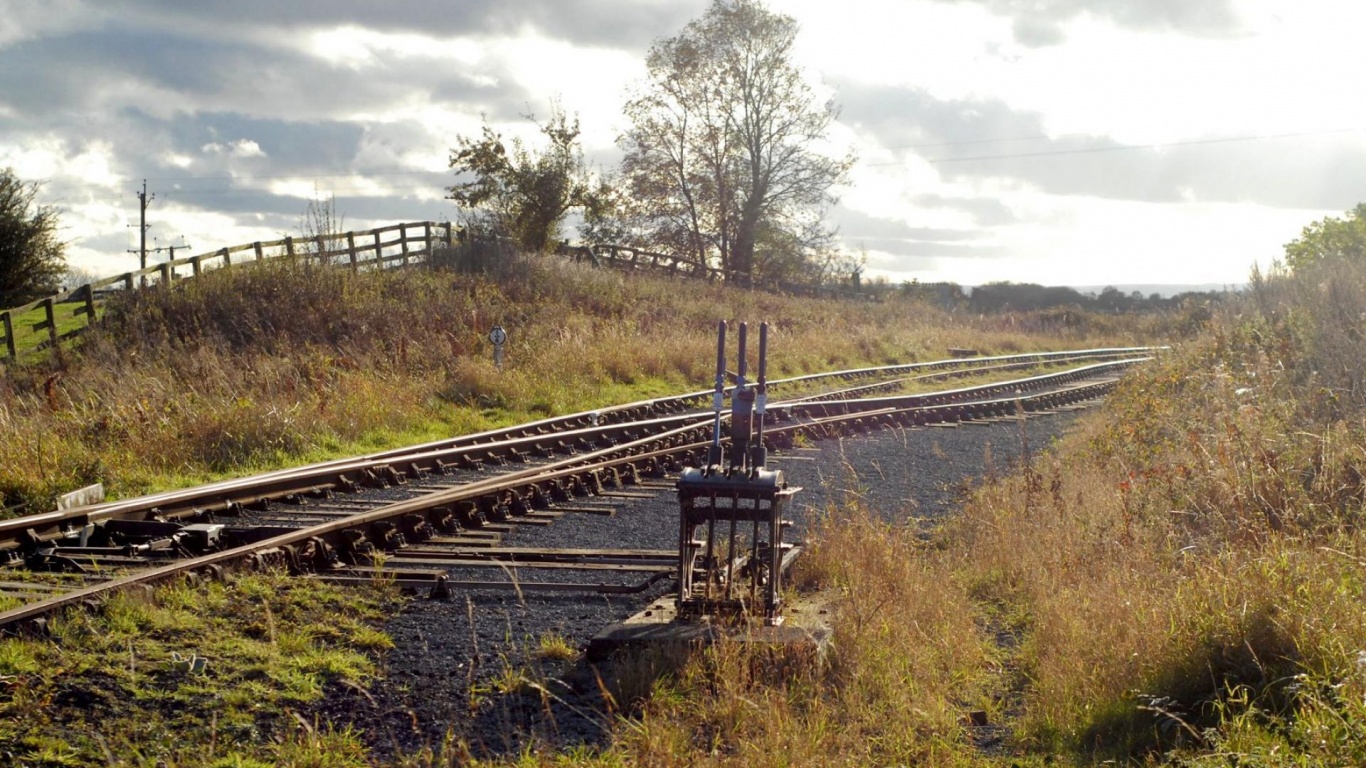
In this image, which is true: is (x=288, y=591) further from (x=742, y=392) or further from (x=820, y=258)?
(x=820, y=258)

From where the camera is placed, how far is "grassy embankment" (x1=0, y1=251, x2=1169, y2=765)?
16.9 ft

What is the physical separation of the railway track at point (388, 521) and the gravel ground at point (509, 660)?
25cm

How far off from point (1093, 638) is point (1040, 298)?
71905 millimetres

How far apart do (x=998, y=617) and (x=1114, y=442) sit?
6642mm

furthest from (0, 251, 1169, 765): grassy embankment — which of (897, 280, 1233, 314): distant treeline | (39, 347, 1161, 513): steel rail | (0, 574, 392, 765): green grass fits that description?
(897, 280, 1233, 314): distant treeline

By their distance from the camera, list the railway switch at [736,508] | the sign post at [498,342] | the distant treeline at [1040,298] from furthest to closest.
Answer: the distant treeline at [1040,298]
the sign post at [498,342]
the railway switch at [736,508]

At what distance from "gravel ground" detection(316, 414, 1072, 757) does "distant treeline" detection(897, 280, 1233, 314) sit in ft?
159

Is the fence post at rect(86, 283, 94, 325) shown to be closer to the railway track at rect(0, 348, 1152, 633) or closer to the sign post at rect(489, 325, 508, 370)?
the sign post at rect(489, 325, 508, 370)


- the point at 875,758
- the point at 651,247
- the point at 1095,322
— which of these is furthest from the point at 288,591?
the point at 1095,322

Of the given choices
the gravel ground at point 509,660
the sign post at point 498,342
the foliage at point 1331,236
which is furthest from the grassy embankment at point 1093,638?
the foliage at point 1331,236

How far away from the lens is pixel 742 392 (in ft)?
21.3

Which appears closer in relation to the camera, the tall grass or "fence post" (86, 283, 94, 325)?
the tall grass

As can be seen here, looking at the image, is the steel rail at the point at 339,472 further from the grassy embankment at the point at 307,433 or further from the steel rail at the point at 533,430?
the grassy embankment at the point at 307,433

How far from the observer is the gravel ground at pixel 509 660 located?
5.22 metres
